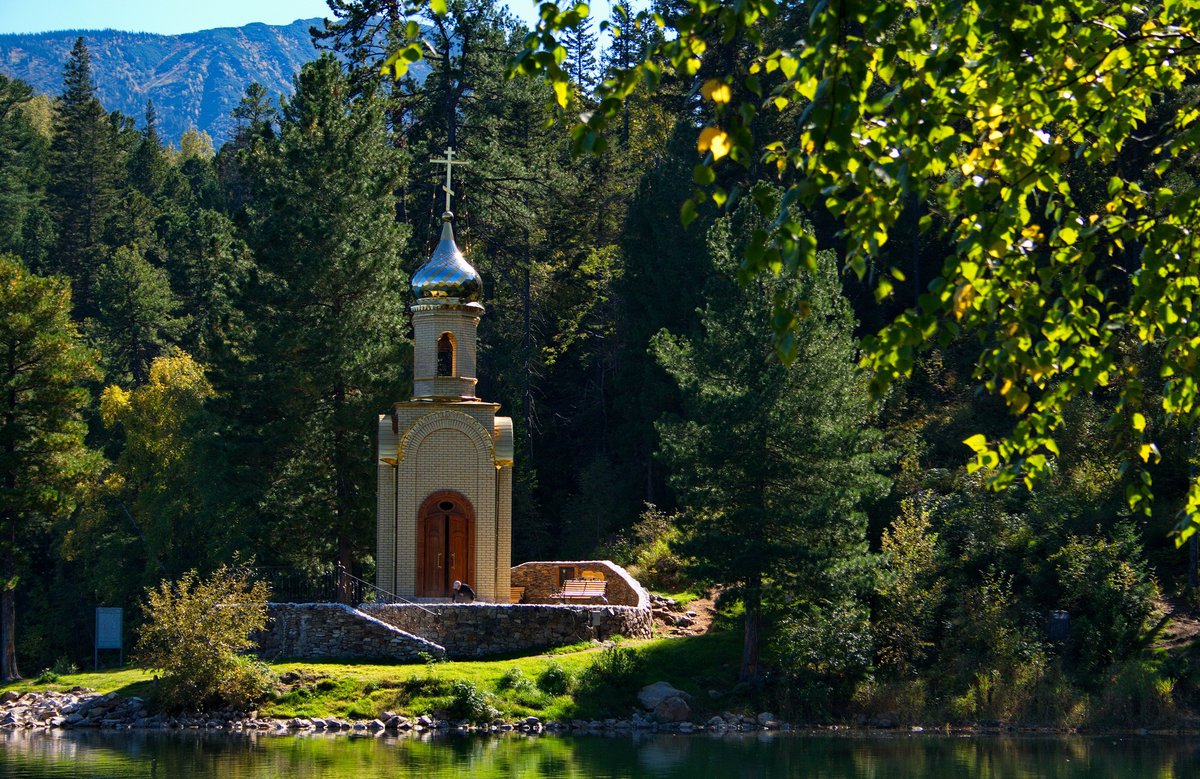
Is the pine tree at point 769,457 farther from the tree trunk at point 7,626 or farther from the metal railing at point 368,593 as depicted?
the tree trunk at point 7,626

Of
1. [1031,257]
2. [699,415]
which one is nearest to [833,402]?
[699,415]

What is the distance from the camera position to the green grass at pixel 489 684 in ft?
93.4

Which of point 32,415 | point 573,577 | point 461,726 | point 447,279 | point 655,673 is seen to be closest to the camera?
point 461,726

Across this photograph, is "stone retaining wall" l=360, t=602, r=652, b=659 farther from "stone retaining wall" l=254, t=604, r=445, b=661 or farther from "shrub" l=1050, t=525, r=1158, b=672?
"shrub" l=1050, t=525, r=1158, b=672

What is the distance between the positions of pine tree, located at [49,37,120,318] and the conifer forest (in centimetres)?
1133

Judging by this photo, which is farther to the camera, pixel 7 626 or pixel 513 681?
pixel 7 626

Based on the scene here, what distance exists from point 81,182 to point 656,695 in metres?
54.0

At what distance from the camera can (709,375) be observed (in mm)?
30969

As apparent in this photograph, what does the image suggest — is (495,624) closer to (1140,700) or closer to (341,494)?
(341,494)

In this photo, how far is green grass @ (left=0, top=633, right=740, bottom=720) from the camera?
28453mm

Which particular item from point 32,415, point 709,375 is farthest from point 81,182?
point 709,375

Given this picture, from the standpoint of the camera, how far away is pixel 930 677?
2944 centimetres

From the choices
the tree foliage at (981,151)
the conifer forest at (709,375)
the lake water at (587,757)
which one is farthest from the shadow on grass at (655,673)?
the tree foliage at (981,151)

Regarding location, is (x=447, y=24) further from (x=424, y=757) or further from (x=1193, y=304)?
(x=1193, y=304)
